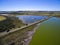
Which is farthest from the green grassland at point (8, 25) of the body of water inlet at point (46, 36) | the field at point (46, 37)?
the field at point (46, 37)

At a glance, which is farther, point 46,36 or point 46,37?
point 46,36

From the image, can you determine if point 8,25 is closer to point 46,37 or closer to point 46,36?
point 46,36

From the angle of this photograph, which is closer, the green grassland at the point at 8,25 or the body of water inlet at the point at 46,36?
the body of water inlet at the point at 46,36

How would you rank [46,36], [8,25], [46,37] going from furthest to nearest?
[8,25], [46,36], [46,37]

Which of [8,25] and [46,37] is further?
[8,25]

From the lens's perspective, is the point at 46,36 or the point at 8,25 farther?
the point at 8,25

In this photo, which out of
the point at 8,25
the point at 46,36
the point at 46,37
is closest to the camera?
the point at 46,37

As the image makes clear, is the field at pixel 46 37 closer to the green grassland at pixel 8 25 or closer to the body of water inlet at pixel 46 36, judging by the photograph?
the body of water inlet at pixel 46 36

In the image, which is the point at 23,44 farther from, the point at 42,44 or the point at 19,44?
the point at 42,44

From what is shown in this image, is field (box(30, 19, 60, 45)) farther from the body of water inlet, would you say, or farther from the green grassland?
the green grassland

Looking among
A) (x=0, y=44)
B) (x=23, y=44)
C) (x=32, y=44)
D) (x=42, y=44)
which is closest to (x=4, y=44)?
(x=0, y=44)

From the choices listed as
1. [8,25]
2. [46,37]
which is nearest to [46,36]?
[46,37]
